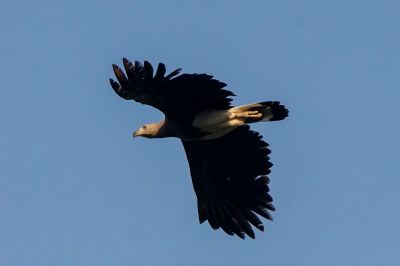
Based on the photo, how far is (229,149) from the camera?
74.1 feet

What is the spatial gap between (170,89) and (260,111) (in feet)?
5.22

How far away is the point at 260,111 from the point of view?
2125 cm

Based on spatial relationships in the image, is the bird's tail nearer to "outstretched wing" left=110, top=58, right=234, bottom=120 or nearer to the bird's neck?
"outstretched wing" left=110, top=58, right=234, bottom=120

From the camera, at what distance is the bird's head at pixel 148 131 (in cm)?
2208

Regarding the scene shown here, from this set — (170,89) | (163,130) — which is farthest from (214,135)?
(170,89)

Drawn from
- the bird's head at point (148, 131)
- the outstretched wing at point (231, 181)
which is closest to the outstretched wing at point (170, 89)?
the bird's head at point (148, 131)

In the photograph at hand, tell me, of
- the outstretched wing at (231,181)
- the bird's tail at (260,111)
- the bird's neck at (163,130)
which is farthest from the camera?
the outstretched wing at (231,181)

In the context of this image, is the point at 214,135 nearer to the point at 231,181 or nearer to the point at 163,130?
the point at 163,130

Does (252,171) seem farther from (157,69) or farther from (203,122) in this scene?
(157,69)

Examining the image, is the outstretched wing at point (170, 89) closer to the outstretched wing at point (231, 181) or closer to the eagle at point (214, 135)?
the eagle at point (214, 135)

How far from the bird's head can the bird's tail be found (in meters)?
1.55

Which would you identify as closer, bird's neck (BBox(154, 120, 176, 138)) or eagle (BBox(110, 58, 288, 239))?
eagle (BBox(110, 58, 288, 239))

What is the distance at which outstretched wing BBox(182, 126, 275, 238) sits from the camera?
22500 millimetres

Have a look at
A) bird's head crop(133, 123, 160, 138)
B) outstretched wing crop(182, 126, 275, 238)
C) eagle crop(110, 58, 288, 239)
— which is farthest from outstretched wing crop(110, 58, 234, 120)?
outstretched wing crop(182, 126, 275, 238)
